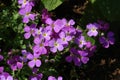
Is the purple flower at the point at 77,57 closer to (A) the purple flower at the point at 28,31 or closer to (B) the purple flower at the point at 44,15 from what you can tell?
(A) the purple flower at the point at 28,31

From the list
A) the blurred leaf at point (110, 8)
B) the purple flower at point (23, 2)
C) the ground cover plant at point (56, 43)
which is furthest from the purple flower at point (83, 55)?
the purple flower at point (23, 2)

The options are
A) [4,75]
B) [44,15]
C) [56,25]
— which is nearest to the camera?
[4,75]

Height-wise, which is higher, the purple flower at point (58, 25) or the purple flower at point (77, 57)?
the purple flower at point (58, 25)

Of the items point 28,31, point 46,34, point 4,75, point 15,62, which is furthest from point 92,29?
point 4,75

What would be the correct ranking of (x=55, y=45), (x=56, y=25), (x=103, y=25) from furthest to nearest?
(x=103, y=25) → (x=56, y=25) → (x=55, y=45)

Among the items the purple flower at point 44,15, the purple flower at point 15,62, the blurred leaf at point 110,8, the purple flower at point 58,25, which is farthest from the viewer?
the purple flower at point 44,15

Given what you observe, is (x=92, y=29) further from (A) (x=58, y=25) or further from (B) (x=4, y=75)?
(B) (x=4, y=75)

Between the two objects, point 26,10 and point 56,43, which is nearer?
point 56,43

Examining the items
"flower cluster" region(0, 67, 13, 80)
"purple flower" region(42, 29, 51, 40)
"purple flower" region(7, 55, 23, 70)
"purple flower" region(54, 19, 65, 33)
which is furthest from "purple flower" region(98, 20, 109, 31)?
"flower cluster" region(0, 67, 13, 80)

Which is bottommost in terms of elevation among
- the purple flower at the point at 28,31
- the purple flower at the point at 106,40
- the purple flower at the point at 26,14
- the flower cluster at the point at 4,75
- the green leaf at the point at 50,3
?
the purple flower at the point at 106,40
